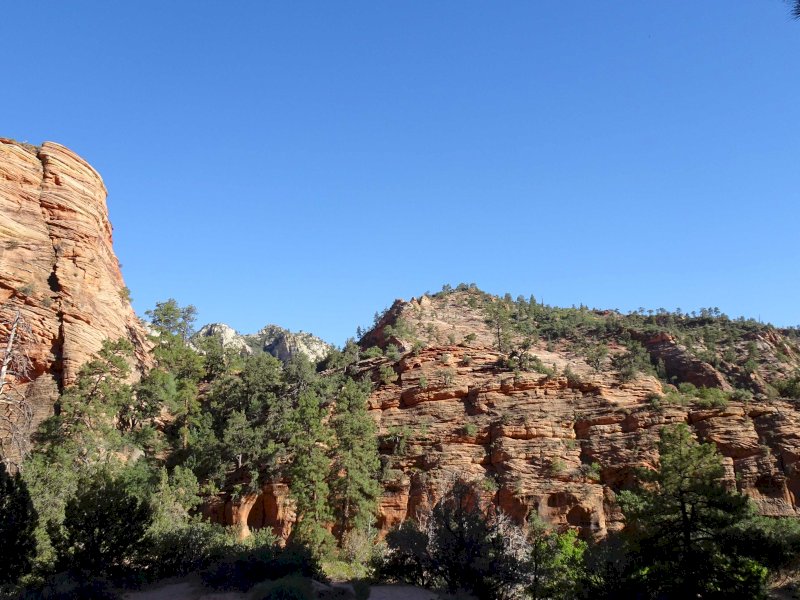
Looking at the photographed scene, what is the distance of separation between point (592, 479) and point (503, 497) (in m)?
6.14

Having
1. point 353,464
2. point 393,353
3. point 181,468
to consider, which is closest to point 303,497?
point 353,464

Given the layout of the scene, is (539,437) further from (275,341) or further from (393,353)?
(275,341)

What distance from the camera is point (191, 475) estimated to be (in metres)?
34.6

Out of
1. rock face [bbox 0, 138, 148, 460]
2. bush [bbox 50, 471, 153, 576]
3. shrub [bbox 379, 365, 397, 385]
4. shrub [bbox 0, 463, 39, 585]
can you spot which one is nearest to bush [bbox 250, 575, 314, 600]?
bush [bbox 50, 471, 153, 576]

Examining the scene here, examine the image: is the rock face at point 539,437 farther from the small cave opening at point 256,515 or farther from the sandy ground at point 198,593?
the sandy ground at point 198,593

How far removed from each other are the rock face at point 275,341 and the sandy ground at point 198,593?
91.6 m

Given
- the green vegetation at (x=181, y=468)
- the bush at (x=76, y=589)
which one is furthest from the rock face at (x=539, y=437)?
the bush at (x=76, y=589)

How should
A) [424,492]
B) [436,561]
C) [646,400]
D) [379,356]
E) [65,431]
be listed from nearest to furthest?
[436,561] < [65,431] < [424,492] < [646,400] < [379,356]

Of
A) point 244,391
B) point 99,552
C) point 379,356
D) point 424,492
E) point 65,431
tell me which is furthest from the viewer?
point 379,356

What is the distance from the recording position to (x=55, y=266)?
39.8 meters

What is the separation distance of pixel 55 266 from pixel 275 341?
285ft

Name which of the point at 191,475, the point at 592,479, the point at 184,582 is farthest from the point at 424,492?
the point at 184,582

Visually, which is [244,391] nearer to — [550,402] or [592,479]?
[550,402]

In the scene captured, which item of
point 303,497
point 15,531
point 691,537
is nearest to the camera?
point 15,531
